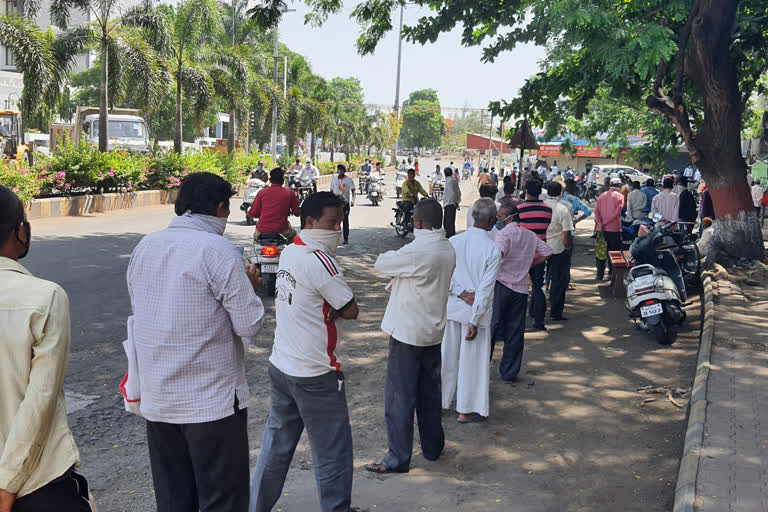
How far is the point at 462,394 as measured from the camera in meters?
5.99

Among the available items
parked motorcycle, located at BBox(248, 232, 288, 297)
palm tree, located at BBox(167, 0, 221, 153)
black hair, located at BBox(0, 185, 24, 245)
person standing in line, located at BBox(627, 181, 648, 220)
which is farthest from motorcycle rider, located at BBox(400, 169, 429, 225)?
black hair, located at BBox(0, 185, 24, 245)

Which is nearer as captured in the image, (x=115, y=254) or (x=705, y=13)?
(x=705, y=13)

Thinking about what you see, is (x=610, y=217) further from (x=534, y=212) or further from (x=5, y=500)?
(x=5, y=500)

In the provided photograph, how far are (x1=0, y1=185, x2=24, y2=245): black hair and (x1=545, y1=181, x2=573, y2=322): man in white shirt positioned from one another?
7.93m

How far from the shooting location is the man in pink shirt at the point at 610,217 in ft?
39.9

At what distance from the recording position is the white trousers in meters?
5.89

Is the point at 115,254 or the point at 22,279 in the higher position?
the point at 22,279

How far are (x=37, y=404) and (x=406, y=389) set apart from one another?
2.96 metres

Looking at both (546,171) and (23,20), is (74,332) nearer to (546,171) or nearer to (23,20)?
(23,20)

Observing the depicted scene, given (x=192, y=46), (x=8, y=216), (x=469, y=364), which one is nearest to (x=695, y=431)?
(x=469, y=364)

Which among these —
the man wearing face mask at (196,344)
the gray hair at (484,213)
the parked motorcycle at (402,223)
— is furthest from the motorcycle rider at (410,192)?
the man wearing face mask at (196,344)

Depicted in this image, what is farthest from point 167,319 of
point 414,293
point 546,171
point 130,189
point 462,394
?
point 546,171

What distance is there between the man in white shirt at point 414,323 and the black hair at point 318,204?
995 mm

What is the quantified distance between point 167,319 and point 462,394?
335 centimetres
